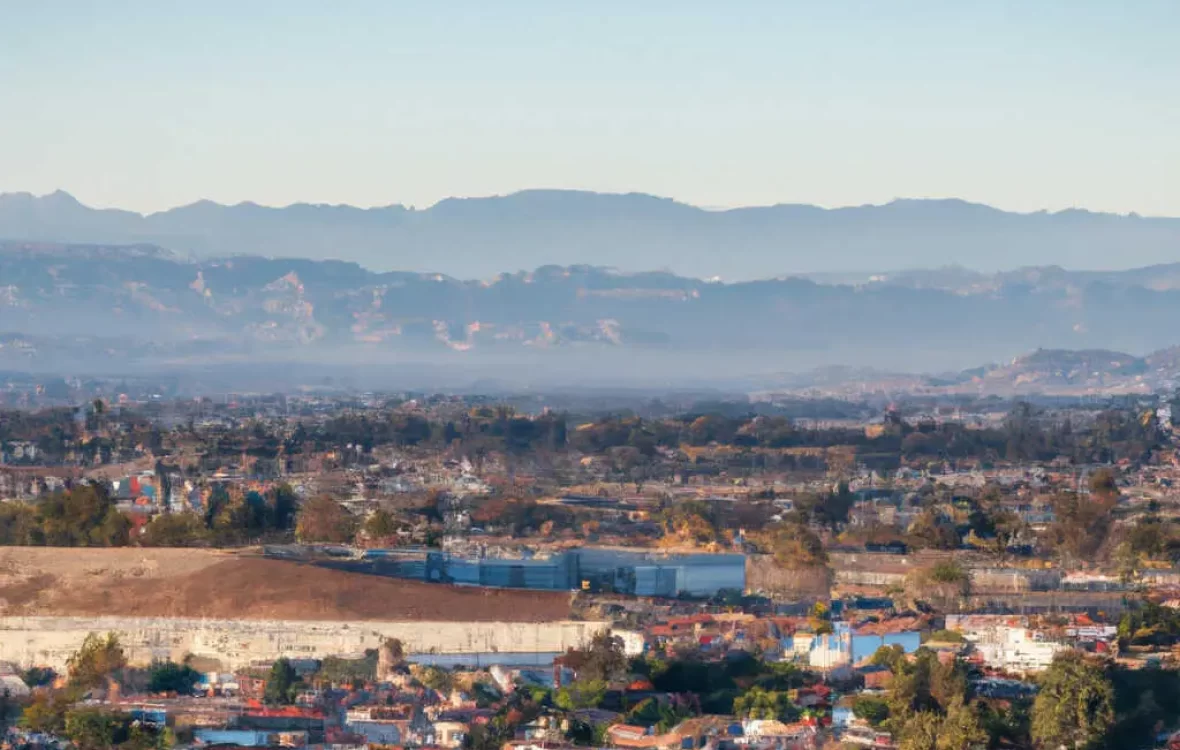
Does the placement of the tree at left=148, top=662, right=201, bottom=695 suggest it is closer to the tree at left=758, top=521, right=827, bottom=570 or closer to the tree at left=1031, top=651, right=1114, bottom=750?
the tree at left=1031, top=651, right=1114, bottom=750

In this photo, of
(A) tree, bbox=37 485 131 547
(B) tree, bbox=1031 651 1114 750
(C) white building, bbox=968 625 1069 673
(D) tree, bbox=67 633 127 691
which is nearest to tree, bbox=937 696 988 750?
(B) tree, bbox=1031 651 1114 750

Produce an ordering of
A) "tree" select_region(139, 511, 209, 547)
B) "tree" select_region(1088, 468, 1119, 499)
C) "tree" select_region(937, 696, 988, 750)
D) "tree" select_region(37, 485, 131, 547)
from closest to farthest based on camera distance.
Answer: "tree" select_region(937, 696, 988, 750), "tree" select_region(139, 511, 209, 547), "tree" select_region(37, 485, 131, 547), "tree" select_region(1088, 468, 1119, 499)

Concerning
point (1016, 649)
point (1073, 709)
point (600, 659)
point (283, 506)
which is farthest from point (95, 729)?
point (283, 506)

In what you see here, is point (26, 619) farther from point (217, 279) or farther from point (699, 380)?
point (217, 279)

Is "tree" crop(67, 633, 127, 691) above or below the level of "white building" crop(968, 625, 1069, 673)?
below

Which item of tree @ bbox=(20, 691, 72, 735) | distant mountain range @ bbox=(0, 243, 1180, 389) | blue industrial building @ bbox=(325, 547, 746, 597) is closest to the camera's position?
tree @ bbox=(20, 691, 72, 735)

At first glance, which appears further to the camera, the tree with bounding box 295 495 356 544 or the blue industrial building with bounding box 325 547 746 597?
the tree with bounding box 295 495 356 544

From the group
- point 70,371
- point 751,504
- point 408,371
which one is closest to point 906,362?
point 408,371

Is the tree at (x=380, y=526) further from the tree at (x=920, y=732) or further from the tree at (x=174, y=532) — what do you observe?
the tree at (x=920, y=732)
